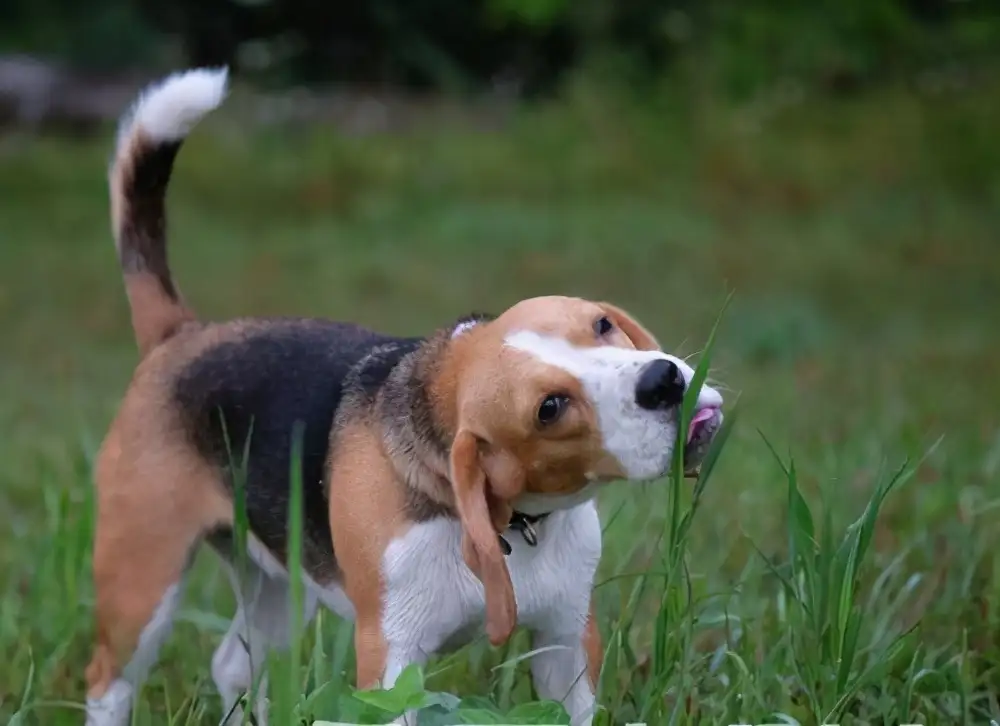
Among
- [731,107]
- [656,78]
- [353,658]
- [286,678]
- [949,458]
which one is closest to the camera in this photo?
[286,678]

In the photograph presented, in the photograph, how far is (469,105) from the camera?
14266 mm

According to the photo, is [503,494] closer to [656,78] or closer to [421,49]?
[656,78]

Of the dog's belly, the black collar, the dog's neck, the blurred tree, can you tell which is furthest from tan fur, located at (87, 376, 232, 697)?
the blurred tree

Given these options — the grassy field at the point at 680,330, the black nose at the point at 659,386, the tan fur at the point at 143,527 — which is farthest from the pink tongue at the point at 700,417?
the tan fur at the point at 143,527

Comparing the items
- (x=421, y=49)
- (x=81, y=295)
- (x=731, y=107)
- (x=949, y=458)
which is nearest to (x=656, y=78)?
(x=731, y=107)

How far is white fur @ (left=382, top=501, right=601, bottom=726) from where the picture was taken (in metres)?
2.37

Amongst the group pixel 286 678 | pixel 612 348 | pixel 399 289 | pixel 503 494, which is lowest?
pixel 399 289

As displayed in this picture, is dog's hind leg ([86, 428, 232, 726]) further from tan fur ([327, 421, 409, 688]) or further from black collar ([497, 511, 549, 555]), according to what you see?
black collar ([497, 511, 549, 555])

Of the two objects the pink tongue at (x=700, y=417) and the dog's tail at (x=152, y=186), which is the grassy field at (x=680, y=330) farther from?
the dog's tail at (x=152, y=186)

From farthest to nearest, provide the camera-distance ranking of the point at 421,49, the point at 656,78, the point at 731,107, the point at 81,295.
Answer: the point at 421,49 < the point at 656,78 < the point at 731,107 < the point at 81,295

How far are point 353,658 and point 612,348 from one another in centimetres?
117

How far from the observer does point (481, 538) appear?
2.19m

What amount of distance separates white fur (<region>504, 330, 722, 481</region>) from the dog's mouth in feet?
0.34

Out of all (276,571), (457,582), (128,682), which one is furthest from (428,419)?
(128,682)
